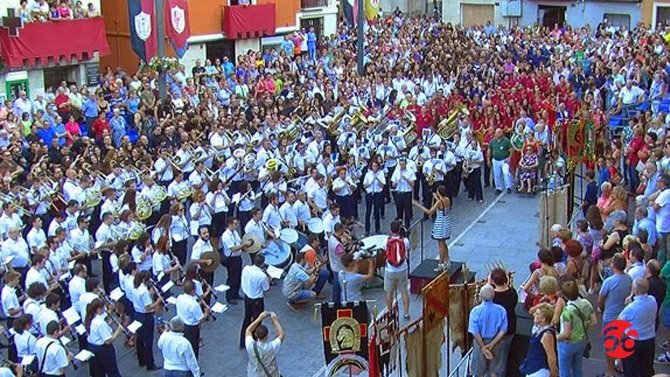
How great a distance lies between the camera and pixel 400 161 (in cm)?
1927

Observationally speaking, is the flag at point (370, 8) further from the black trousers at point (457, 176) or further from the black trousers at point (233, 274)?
the black trousers at point (233, 274)

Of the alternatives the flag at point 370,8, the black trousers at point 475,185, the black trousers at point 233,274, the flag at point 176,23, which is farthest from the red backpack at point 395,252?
the flag at point 370,8

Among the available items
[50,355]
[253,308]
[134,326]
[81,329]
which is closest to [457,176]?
[253,308]

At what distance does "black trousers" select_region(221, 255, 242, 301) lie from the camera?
624 inches

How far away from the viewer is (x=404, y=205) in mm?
19359

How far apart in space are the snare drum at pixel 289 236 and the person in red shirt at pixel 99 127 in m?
7.10

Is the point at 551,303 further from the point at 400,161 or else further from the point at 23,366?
the point at 400,161

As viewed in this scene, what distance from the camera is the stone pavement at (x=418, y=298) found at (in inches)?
541

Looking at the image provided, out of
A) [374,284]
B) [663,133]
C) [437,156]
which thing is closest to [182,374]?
[374,284]

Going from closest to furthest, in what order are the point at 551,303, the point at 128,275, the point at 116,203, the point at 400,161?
the point at 551,303
the point at 128,275
the point at 116,203
the point at 400,161

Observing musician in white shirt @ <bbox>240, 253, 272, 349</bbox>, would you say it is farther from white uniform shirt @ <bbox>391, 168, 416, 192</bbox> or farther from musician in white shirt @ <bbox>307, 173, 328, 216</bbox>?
white uniform shirt @ <bbox>391, 168, 416, 192</bbox>

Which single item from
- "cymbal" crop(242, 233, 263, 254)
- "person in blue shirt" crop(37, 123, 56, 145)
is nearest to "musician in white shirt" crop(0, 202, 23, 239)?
"cymbal" crop(242, 233, 263, 254)

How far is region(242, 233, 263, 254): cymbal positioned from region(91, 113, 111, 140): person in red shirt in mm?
7487

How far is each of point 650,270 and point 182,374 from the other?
19.1ft
